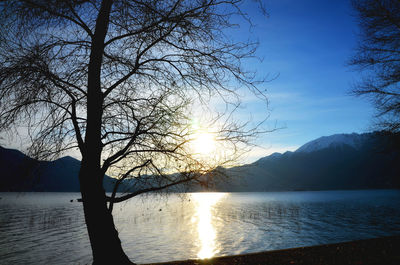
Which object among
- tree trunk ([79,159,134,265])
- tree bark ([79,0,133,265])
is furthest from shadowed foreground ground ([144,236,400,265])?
tree bark ([79,0,133,265])

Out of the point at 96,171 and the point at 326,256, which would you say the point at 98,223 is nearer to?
the point at 96,171

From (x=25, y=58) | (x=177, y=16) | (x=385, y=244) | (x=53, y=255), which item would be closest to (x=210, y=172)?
(x=177, y=16)

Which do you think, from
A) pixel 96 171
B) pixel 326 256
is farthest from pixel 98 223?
pixel 326 256

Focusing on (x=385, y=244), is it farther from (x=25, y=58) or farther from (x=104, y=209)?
(x=25, y=58)

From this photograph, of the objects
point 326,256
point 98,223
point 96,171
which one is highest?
point 96,171

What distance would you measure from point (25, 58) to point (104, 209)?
3.21 meters

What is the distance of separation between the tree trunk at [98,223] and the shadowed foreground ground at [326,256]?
1925 mm

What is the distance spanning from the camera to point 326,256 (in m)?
6.36

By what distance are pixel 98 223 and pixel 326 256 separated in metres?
5.45

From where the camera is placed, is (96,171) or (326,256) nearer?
(96,171)

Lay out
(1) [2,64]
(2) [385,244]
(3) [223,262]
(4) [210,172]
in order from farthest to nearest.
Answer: (2) [385,244] < (3) [223,262] < (4) [210,172] < (1) [2,64]

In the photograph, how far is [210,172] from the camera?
5.08m

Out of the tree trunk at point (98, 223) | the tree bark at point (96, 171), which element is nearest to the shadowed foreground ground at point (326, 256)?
the tree trunk at point (98, 223)

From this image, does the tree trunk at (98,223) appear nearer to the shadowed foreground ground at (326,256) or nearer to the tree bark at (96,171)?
the tree bark at (96,171)
